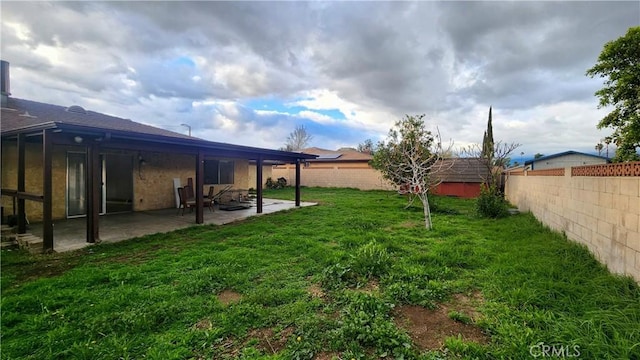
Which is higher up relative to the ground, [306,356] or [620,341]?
Result: [620,341]

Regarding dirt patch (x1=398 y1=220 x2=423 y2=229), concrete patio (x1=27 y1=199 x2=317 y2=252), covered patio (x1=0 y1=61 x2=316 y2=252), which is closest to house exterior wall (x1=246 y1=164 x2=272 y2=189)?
covered patio (x1=0 y1=61 x2=316 y2=252)

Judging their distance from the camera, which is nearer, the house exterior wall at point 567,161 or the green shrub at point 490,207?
the green shrub at point 490,207

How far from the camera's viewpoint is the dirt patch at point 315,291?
329cm

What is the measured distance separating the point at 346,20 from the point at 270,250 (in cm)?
767

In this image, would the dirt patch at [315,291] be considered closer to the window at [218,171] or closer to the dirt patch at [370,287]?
the dirt patch at [370,287]

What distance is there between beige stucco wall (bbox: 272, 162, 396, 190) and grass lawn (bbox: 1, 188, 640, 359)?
45.1 ft

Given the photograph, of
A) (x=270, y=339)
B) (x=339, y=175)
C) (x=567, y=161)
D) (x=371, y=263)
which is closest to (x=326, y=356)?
(x=270, y=339)

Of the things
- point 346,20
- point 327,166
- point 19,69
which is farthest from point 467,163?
point 19,69

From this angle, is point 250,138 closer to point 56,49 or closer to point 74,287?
point 56,49

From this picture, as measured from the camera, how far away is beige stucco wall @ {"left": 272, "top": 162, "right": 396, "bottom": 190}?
19.1 metres

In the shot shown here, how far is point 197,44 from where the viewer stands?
936cm

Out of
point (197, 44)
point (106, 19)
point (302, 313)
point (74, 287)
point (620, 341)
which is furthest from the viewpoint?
point (197, 44)

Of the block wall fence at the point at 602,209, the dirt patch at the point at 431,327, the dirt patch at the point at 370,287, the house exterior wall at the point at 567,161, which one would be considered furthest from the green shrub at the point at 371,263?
the house exterior wall at the point at 567,161

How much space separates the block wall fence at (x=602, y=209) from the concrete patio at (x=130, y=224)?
25.3 ft
